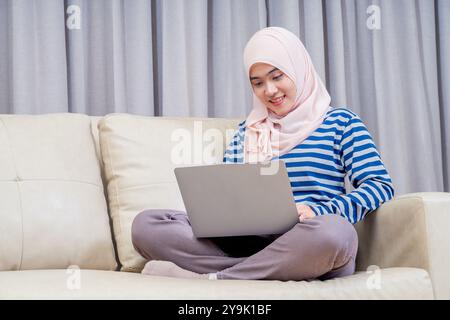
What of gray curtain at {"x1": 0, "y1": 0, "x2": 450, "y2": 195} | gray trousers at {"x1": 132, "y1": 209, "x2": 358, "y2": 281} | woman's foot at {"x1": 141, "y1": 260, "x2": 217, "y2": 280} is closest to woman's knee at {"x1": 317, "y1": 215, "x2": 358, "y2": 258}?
gray trousers at {"x1": 132, "y1": 209, "x2": 358, "y2": 281}

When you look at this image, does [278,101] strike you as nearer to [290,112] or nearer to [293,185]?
[290,112]

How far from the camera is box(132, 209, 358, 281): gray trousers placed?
130cm

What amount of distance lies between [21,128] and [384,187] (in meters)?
0.94

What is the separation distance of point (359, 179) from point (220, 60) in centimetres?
80

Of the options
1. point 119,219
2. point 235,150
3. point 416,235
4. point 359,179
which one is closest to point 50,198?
point 119,219

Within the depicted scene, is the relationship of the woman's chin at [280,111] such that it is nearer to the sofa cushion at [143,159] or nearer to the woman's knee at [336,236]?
the sofa cushion at [143,159]

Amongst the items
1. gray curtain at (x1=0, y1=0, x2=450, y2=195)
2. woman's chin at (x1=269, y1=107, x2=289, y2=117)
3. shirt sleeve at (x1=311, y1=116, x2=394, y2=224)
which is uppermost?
gray curtain at (x1=0, y1=0, x2=450, y2=195)

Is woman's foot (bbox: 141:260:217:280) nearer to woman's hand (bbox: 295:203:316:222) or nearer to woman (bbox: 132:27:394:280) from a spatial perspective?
woman (bbox: 132:27:394:280)

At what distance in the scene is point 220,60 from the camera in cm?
223

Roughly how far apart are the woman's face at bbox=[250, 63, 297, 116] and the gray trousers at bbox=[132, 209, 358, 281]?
0.45 m

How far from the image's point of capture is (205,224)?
1.39m

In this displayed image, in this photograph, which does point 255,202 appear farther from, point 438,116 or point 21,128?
point 438,116

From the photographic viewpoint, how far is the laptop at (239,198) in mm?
1276
